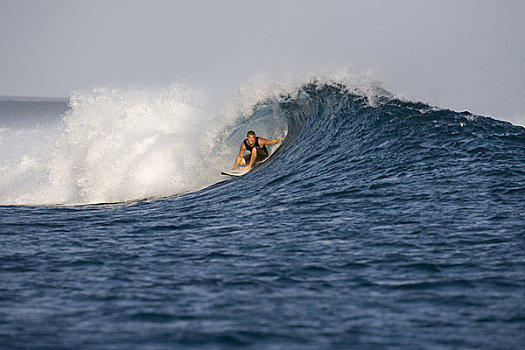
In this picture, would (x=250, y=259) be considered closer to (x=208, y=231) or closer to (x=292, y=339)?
A: (x=208, y=231)

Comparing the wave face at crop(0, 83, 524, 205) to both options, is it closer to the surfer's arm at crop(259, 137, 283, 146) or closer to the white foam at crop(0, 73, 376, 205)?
the white foam at crop(0, 73, 376, 205)

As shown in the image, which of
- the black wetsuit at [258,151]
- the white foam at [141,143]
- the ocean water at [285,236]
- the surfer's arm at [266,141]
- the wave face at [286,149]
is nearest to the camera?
the ocean water at [285,236]

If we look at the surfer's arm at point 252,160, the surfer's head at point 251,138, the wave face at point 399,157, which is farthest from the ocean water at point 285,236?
the surfer's head at point 251,138

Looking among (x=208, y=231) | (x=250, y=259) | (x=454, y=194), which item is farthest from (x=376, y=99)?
(x=250, y=259)

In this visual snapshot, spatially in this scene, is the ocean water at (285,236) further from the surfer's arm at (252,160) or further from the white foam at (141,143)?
the surfer's arm at (252,160)

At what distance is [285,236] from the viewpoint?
7652 mm

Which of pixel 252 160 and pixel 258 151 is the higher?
pixel 258 151

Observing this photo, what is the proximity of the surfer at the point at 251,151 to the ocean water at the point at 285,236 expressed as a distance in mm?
423

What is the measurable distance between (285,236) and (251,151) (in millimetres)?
6620

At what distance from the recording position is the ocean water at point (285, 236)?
4.85 metres

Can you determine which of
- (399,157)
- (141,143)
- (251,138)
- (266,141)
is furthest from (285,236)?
(141,143)

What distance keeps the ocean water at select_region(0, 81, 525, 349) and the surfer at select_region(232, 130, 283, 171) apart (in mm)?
423

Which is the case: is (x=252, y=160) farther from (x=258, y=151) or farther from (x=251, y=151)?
(x=258, y=151)

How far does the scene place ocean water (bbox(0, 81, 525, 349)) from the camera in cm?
485
